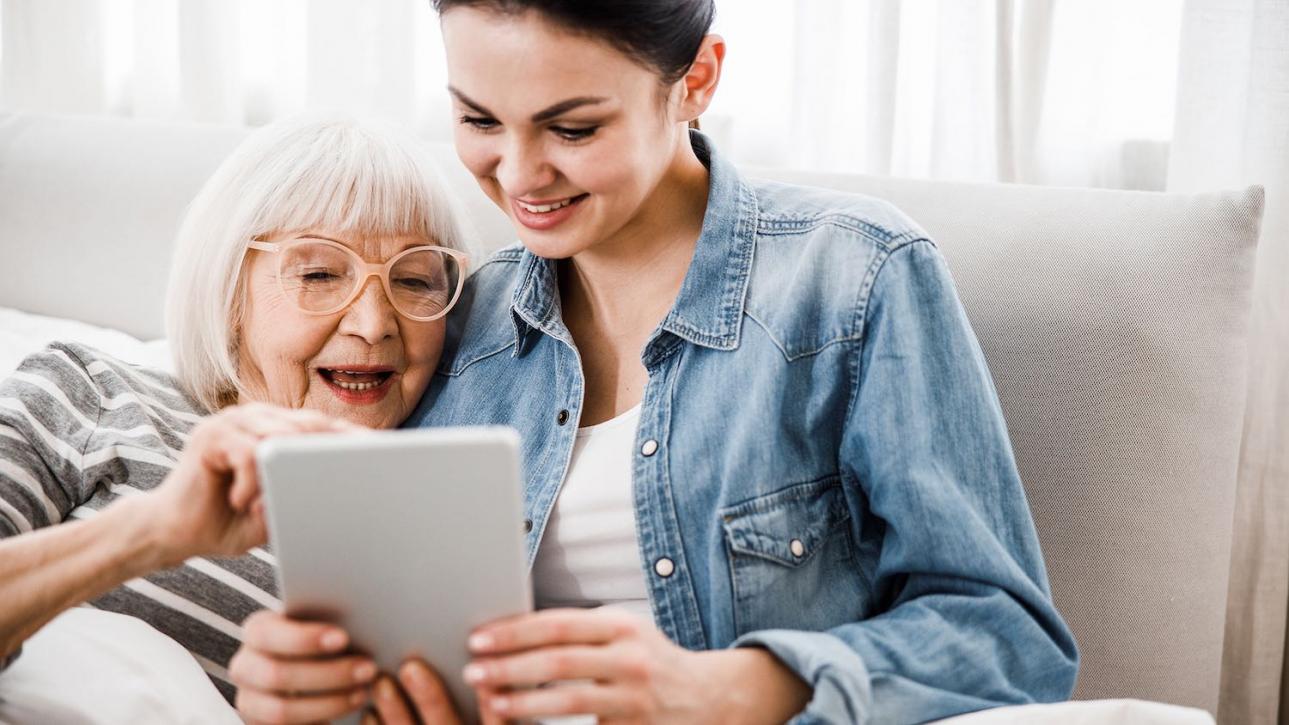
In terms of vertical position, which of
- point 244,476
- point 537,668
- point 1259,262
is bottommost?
point 537,668

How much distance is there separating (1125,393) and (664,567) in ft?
1.62

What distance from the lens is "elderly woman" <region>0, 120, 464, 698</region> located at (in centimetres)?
109

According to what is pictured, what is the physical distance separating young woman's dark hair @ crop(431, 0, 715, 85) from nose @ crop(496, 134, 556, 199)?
0.35 ft

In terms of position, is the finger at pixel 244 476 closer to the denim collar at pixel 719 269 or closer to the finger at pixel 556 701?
the finger at pixel 556 701

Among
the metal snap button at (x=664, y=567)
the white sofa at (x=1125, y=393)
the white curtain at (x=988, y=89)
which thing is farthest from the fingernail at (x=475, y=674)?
the white curtain at (x=988, y=89)

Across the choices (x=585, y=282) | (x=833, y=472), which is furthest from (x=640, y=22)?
(x=833, y=472)

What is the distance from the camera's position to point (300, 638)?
0.73m

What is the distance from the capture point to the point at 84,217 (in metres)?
1.87

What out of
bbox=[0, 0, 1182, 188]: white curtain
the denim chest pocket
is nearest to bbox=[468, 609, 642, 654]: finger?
the denim chest pocket

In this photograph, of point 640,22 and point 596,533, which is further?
point 596,533

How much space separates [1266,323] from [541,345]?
0.87 meters

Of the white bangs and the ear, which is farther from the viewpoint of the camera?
the white bangs

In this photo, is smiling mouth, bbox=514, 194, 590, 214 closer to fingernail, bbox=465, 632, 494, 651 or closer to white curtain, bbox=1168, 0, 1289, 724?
fingernail, bbox=465, 632, 494, 651

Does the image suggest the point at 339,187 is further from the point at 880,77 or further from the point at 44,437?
the point at 880,77
